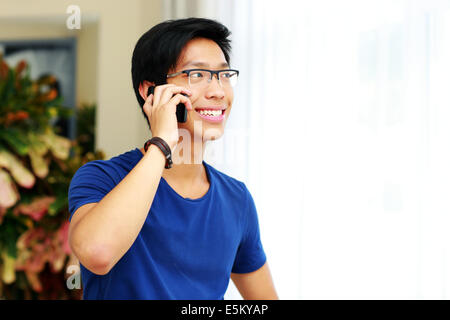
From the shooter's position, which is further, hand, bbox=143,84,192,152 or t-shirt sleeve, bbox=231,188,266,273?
t-shirt sleeve, bbox=231,188,266,273

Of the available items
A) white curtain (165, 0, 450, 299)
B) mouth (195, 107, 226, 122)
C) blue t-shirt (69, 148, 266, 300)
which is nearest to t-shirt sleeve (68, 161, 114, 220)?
blue t-shirt (69, 148, 266, 300)

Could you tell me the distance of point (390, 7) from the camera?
72.9 inches

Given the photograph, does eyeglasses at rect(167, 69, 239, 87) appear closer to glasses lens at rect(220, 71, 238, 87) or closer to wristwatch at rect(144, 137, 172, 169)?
glasses lens at rect(220, 71, 238, 87)

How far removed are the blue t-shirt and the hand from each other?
0.49 feet

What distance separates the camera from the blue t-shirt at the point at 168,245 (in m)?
0.93

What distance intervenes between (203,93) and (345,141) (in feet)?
3.52

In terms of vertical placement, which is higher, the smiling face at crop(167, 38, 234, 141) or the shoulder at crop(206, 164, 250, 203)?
the smiling face at crop(167, 38, 234, 141)

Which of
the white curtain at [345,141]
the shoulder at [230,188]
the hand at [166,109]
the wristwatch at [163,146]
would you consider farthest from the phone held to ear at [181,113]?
the white curtain at [345,141]

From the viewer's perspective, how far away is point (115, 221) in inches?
30.8

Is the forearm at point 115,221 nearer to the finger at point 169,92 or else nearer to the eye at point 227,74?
the finger at point 169,92

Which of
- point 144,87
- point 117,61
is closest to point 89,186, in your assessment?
point 144,87

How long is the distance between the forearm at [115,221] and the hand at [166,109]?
0.28ft

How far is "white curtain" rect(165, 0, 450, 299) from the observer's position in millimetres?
1778

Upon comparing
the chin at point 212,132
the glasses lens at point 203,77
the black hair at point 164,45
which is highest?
the black hair at point 164,45
